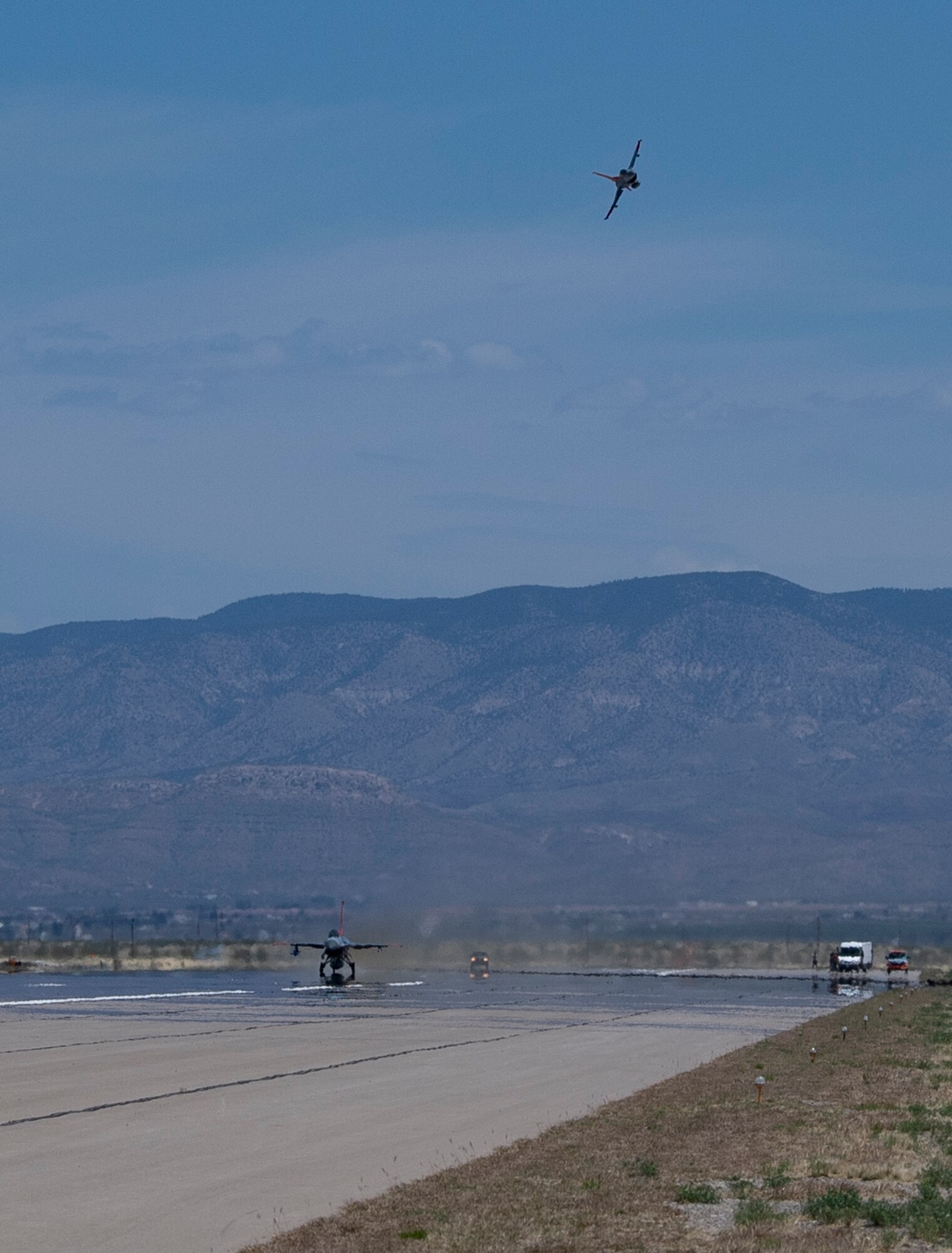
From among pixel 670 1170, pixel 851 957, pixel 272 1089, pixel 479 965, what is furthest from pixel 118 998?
pixel 851 957

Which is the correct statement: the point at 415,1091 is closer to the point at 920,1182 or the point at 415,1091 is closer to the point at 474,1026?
the point at 920,1182

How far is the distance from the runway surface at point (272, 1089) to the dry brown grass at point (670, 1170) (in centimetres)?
119

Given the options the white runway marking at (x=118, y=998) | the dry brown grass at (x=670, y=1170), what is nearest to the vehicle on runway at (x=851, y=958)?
the white runway marking at (x=118, y=998)

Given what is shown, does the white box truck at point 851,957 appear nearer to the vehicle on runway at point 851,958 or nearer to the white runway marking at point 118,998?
the vehicle on runway at point 851,958

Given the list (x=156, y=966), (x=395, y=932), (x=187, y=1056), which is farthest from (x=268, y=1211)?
(x=395, y=932)

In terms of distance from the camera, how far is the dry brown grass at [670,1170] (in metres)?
23.8

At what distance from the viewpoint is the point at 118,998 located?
86.8m

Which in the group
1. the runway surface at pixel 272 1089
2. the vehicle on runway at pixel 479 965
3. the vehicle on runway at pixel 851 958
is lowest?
the vehicle on runway at pixel 479 965

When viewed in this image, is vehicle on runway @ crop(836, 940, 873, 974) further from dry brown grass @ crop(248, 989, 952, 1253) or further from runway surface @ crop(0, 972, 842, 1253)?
dry brown grass @ crop(248, 989, 952, 1253)

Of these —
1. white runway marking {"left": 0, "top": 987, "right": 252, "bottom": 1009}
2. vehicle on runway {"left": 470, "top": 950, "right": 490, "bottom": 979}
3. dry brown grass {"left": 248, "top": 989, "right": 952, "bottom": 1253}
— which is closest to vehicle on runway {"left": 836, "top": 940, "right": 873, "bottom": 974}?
vehicle on runway {"left": 470, "top": 950, "right": 490, "bottom": 979}

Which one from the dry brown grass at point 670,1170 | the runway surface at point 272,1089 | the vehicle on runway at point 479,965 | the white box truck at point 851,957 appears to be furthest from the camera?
the white box truck at point 851,957

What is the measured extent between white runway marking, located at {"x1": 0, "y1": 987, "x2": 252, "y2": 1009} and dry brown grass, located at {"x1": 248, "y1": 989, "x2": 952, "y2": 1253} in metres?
40.6

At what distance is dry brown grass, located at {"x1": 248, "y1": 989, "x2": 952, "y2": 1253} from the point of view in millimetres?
23844

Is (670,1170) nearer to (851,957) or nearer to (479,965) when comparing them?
(479,965)
